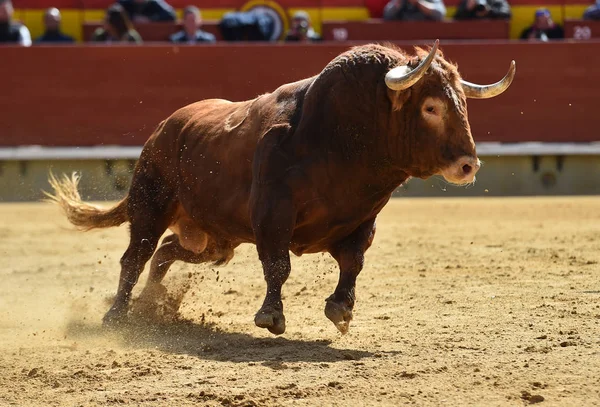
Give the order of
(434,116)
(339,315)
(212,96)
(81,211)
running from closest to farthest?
(434,116)
(339,315)
(81,211)
(212,96)

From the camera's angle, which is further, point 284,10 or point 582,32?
point 284,10

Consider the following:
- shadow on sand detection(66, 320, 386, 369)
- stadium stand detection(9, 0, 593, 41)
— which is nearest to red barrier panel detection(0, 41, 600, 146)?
stadium stand detection(9, 0, 593, 41)

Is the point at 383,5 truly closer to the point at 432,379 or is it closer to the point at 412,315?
the point at 412,315

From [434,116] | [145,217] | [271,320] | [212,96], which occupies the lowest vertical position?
[212,96]

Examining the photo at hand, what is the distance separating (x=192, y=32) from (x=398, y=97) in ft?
24.6

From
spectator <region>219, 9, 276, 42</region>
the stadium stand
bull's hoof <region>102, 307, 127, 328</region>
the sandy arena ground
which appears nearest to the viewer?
the sandy arena ground

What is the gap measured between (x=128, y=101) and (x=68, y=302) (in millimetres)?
5958

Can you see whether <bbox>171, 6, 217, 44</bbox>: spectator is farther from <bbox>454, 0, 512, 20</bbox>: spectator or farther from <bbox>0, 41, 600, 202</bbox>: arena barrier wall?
<bbox>454, 0, 512, 20</bbox>: spectator

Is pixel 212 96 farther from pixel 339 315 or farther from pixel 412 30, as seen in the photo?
pixel 339 315

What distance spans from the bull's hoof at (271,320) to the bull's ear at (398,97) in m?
1.04

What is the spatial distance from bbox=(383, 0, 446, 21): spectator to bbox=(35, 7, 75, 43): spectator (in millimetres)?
3599

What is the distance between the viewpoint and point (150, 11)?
41.5 feet

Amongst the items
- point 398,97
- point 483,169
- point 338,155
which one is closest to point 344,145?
point 338,155

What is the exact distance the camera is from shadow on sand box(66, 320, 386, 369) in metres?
4.60
